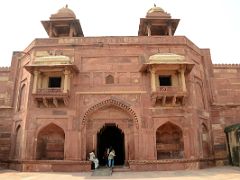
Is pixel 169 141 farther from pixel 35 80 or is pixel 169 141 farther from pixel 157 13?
pixel 157 13

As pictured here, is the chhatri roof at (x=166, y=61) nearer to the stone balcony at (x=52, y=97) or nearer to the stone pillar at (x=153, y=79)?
the stone pillar at (x=153, y=79)

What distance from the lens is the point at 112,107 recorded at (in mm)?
12875

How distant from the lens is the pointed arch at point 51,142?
12.3m

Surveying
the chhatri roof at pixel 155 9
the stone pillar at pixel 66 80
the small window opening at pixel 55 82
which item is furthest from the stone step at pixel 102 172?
the chhatri roof at pixel 155 9

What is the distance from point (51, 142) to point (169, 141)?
5789 millimetres

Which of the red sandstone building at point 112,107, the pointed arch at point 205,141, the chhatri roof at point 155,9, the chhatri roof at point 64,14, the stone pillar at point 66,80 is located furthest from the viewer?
the chhatri roof at point 155,9

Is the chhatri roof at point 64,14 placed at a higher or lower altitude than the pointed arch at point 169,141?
higher

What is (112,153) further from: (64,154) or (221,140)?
(221,140)

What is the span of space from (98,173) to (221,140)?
23.8 ft

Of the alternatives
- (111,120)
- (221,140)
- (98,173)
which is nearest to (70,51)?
(111,120)

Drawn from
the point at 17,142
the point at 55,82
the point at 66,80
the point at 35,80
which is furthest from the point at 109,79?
the point at 17,142

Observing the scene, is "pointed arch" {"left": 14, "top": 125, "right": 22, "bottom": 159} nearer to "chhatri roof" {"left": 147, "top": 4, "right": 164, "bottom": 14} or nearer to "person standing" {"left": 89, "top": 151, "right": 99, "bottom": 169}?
"person standing" {"left": 89, "top": 151, "right": 99, "bottom": 169}

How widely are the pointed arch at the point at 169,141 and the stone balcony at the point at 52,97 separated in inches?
189

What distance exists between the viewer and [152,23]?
15.9m
